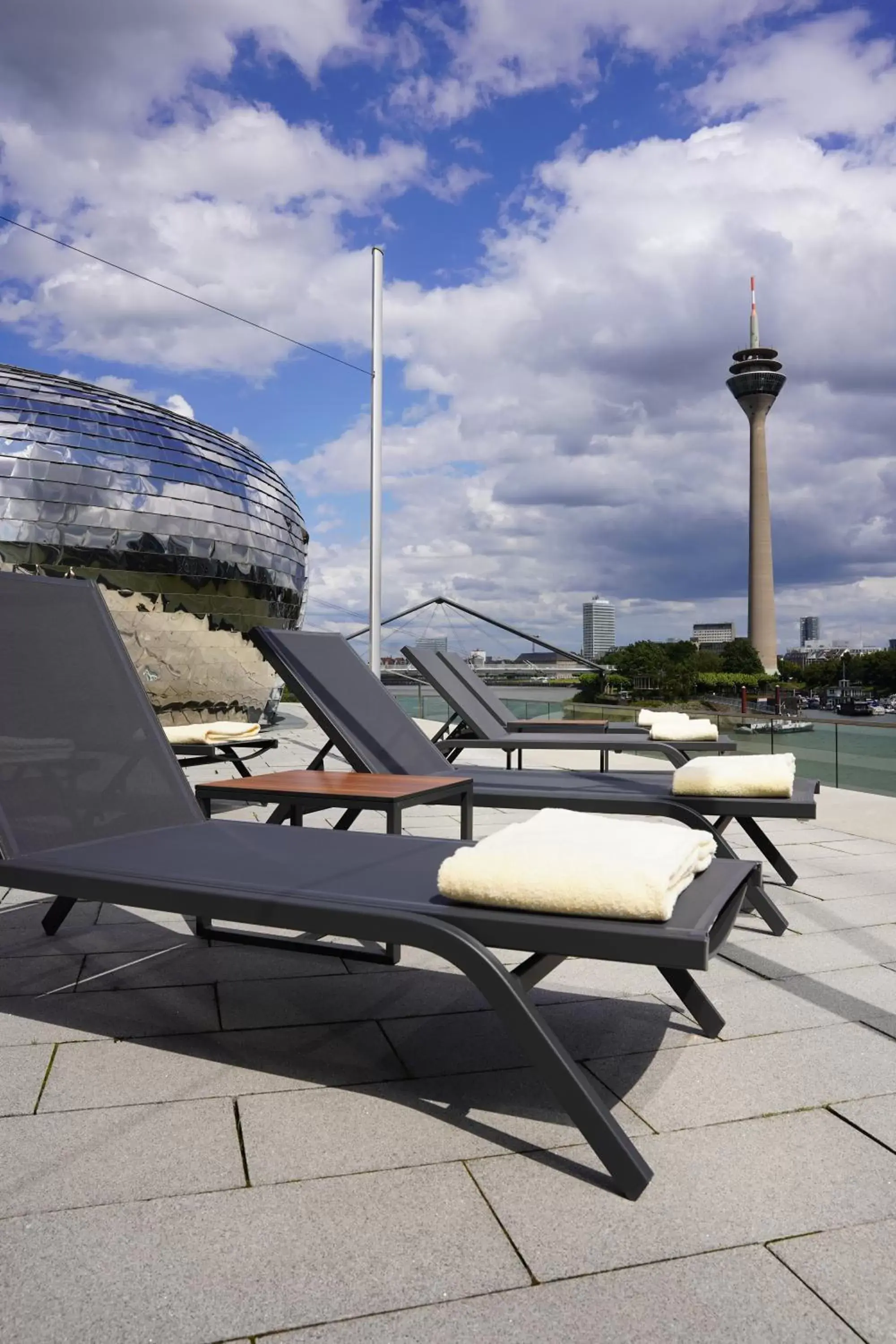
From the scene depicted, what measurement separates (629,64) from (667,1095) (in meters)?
9.65

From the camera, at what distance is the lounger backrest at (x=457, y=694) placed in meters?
6.83

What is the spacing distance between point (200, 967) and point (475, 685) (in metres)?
5.53

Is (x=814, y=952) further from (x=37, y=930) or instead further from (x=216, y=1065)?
(x=37, y=930)

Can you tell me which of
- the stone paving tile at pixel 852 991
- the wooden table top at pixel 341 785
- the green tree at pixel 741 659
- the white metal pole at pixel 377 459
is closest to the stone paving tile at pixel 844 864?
the stone paving tile at pixel 852 991

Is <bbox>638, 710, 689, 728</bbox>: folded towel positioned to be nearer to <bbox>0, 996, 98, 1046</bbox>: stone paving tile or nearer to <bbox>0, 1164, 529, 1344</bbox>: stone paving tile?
<bbox>0, 996, 98, 1046</bbox>: stone paving tile

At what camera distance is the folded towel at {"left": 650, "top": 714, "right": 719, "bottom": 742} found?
20.9 feet

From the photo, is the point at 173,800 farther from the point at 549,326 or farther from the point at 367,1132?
the point at 549,326

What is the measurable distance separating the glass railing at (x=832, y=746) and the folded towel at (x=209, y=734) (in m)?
1.18

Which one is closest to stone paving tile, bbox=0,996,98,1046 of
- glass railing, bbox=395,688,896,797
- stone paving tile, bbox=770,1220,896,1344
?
stone paving tile, bbox=770,1220,896,1344

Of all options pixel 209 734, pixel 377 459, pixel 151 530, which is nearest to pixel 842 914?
pixel 209 734

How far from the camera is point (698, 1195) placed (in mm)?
1686

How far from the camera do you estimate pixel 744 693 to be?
36.6 ft

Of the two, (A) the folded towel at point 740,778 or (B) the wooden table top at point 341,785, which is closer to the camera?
(B) the wooden table top at point 341,785

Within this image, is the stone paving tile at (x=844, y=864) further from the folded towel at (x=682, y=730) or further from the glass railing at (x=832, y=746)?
the glass railing at (x=832, y=746)
